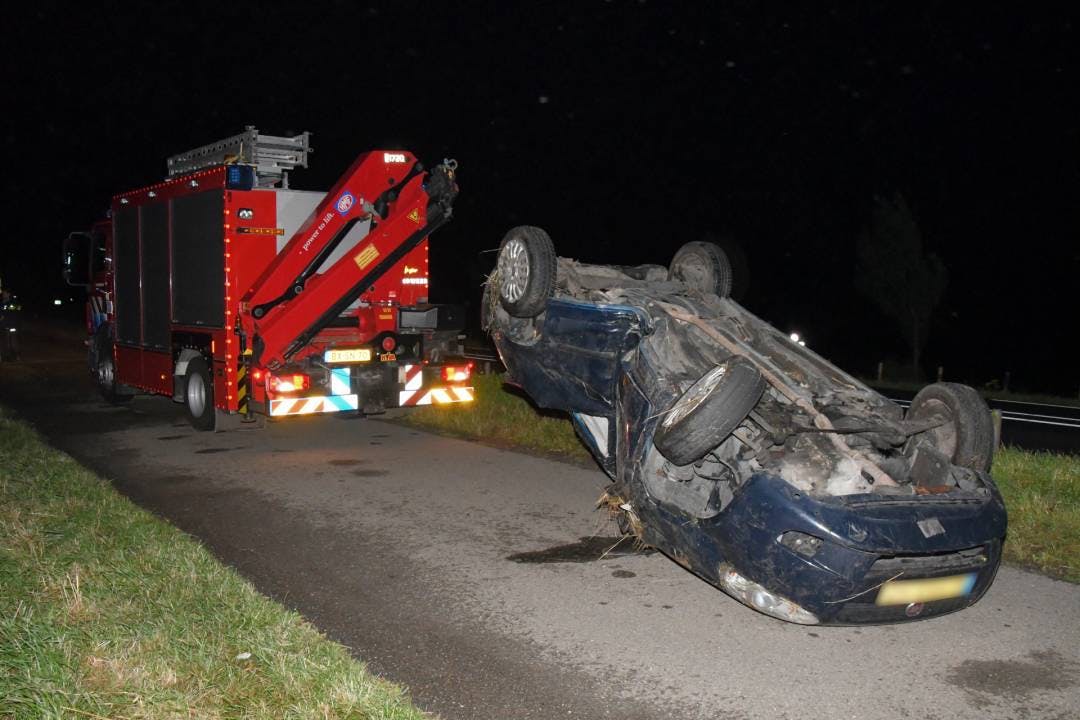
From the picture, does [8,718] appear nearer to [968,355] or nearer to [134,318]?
[134,318]

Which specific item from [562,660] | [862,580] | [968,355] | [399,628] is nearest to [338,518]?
[399,628]

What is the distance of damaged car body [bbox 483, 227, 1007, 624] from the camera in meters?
4.39

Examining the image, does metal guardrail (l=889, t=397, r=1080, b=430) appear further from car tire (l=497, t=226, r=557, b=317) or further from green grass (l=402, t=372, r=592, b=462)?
car tire (l=497, t=226, r=557, b=317)

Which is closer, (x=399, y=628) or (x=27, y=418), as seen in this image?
(x=399, y=628)

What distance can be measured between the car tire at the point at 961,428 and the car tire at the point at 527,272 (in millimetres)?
2709

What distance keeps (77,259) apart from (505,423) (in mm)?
8112

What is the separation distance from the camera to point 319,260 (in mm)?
9844

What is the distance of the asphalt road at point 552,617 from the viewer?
411cm

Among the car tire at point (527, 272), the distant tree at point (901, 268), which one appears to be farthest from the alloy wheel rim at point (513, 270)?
the distant tree at point (901, 268)

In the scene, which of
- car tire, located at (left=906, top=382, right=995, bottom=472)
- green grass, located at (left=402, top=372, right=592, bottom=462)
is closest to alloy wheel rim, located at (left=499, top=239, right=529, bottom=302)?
green grass, located at (left=402, top=372, right=592, bottom=462)

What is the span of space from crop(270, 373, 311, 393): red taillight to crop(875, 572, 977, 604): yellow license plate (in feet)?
22.5

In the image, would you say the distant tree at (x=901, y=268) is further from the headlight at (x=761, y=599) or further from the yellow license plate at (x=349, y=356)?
the headlight at (x=761, y=599)

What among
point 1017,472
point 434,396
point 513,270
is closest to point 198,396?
point 434,396

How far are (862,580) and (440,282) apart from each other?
54.1 m
